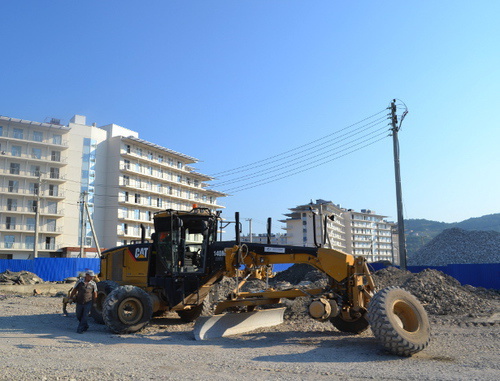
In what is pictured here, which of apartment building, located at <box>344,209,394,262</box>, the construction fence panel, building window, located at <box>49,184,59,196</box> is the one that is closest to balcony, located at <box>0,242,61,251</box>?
building window, located at <box>49,184,59,196</box>

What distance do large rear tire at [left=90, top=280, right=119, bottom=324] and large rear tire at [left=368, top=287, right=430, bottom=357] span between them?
23.7ft

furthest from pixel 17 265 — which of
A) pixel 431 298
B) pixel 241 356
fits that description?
pixel 241 356

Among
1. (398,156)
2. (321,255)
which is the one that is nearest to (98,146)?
(398,156)

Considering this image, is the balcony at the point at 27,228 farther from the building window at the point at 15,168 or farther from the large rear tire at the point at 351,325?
the large rear tire at the point at 351,325

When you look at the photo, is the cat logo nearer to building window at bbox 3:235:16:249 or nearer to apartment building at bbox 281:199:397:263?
building window at bbox 3:235:16:249

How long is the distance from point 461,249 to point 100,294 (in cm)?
4246

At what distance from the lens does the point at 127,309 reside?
10.7m

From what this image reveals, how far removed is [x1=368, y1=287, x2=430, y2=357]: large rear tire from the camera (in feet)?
24.9

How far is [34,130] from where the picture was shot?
216ft

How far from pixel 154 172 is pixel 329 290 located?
232ft

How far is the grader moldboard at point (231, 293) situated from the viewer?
8.20 meters

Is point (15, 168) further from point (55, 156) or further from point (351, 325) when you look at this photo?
point (351, 325)

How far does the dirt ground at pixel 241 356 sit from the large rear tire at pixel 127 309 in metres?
0.27

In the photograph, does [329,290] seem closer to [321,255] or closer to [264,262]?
[321,255]
